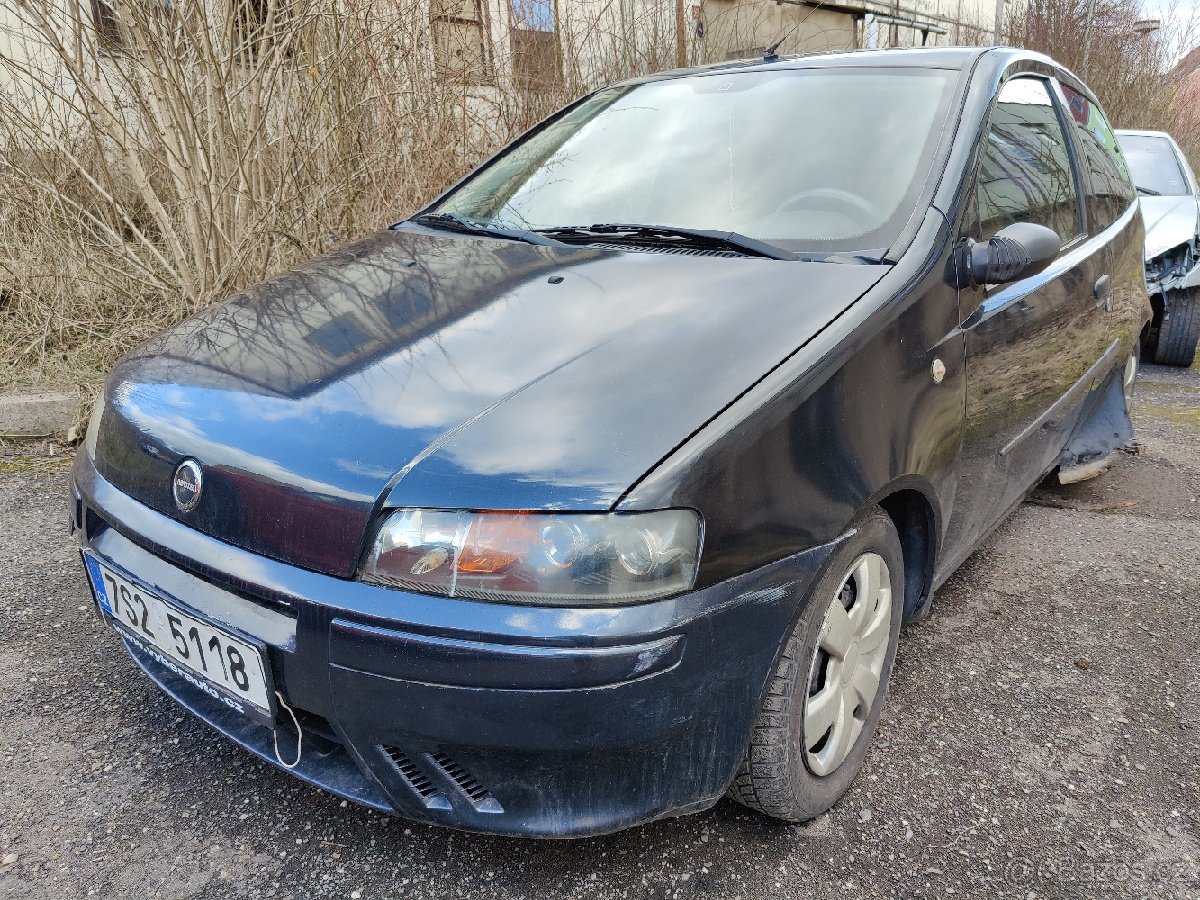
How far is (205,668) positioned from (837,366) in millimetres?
1207

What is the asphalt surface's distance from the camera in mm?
1659

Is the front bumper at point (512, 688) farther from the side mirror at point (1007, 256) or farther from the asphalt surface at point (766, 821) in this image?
the side mirror at point (1007, 256)

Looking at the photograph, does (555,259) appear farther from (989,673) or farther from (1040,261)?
(989,673)

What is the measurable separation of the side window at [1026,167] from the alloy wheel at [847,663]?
915 millimetres

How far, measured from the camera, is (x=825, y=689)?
1.74 meters

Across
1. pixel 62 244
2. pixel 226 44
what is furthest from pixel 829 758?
pixel 62 244

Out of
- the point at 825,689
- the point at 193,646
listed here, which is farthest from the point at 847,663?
the point at 193,646

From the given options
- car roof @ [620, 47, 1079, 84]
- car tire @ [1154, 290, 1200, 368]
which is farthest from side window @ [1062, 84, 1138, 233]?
car tire @ [1154, 290, 1200, 368]

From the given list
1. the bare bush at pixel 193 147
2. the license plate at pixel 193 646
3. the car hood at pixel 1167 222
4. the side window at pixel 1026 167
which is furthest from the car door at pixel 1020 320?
the car hood at pixel 1167 222

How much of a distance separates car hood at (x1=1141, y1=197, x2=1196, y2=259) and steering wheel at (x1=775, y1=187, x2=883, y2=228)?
415 centimetres

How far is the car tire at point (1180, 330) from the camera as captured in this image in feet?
18.6

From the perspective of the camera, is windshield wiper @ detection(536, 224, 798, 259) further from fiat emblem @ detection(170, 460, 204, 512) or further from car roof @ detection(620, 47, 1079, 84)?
fiat emblem @ detection(170, 460, 204, 512)

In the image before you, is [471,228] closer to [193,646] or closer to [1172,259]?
[193,646]

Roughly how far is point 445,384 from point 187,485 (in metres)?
0.48
